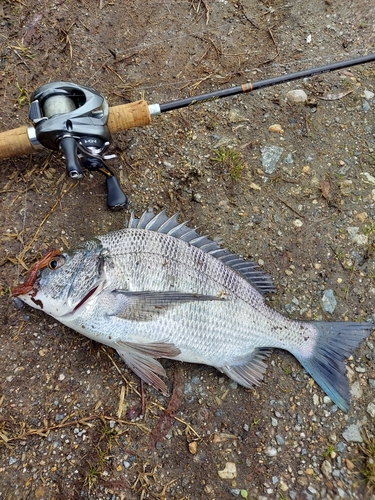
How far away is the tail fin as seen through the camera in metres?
3.19

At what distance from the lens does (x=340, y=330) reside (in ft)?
10.5

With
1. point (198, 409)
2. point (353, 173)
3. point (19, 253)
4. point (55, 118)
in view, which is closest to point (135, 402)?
point (198, 409)

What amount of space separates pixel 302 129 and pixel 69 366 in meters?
3.15

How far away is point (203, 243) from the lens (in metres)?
3.32

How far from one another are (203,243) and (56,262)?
46.2 inches

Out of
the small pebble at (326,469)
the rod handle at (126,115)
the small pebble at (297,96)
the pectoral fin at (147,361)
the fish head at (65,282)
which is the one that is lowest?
the small pebble at (326,469)

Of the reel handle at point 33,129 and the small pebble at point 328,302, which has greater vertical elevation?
the reel handle at point 33,129

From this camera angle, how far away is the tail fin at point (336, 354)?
3186mm

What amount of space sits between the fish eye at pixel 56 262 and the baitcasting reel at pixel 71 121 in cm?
64

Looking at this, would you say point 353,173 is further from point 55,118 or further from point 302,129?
point 55,118

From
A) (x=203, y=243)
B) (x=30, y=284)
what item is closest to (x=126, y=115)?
(x=203, y=243)

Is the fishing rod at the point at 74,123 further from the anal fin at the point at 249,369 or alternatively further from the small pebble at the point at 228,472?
the small pebble at the point at 228,472

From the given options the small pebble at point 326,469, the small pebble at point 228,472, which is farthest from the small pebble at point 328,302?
the small pebble at point 228,472

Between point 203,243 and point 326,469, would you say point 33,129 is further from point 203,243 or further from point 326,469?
point 326,469
